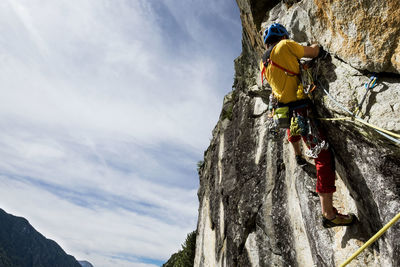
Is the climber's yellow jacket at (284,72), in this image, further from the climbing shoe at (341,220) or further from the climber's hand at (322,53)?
the climbing shoe at (341,220)

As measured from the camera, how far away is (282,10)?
7.09m

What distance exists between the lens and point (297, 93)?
18.8 ft

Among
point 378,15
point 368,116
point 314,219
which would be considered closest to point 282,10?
point 378,15

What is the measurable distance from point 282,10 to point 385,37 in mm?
3468

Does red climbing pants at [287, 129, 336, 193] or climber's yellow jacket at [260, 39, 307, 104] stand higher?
climber's yellow jacket at [260, 39, 307, 104]

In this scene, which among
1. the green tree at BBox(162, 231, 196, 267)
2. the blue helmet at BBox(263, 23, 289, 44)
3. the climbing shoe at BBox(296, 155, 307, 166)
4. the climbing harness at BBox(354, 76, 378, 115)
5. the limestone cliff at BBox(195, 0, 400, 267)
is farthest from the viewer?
the green tree at BBox(162, 231, 196, 267)

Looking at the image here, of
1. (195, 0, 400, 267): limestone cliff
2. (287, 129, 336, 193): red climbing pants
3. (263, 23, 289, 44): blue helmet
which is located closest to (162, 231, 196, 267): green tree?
(195, 0, 400, 267): limestone cliff

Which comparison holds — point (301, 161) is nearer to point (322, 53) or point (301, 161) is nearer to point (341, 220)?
point (341, 220)

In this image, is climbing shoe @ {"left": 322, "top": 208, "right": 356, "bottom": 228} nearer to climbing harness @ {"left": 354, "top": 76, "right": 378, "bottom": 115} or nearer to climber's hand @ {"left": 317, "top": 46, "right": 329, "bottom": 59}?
climbing harness @ {"left": 354, "top": 76, "right": 378, "bottom": 115}

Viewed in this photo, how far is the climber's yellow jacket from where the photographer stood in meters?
5.38

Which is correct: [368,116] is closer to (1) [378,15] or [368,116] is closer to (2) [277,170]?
(1) [378,15]

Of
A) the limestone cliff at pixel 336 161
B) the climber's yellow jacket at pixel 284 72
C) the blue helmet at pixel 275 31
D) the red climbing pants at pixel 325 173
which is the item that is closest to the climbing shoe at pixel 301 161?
the limestone cliff at pixel 336 161

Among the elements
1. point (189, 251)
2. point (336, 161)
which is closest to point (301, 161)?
point (336, 161)

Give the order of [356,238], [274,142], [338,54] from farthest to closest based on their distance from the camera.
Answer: [274,142]
[356,238]
[338,54]
